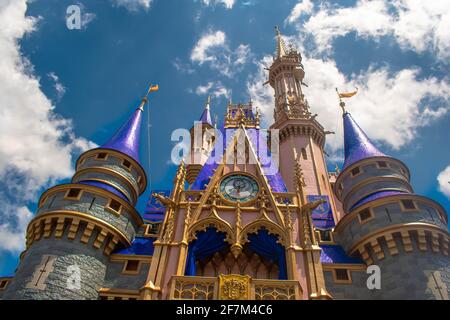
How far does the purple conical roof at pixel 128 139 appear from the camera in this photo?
85.0ft

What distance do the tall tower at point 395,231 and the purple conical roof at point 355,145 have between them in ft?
1.71

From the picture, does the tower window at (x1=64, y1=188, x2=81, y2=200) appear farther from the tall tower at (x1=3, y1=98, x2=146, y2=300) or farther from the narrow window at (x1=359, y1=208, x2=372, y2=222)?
the narrow window at (x1=359, y1=208, x2=372, y2=222)

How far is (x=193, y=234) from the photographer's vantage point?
19.1m

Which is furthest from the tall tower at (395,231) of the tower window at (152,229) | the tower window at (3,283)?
the tower window at (3,283)

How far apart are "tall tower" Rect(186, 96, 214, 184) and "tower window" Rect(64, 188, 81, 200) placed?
16989 millimetres

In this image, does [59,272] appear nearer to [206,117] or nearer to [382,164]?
[382,164]

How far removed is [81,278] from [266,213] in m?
10.3

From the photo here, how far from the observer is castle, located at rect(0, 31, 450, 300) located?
56.0ft

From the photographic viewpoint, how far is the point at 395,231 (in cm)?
1884

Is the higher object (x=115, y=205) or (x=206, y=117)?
(x=206, y=117)

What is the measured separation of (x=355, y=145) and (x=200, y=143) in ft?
66.2

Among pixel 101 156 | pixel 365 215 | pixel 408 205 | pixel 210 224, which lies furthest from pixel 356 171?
pixel 101 156

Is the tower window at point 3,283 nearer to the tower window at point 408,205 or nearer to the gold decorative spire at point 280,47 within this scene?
the tower window at point 408,205

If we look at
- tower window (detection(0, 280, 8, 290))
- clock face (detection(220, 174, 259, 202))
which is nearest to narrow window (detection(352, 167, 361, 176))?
clock face (detection(220, 174, 259, 202))
